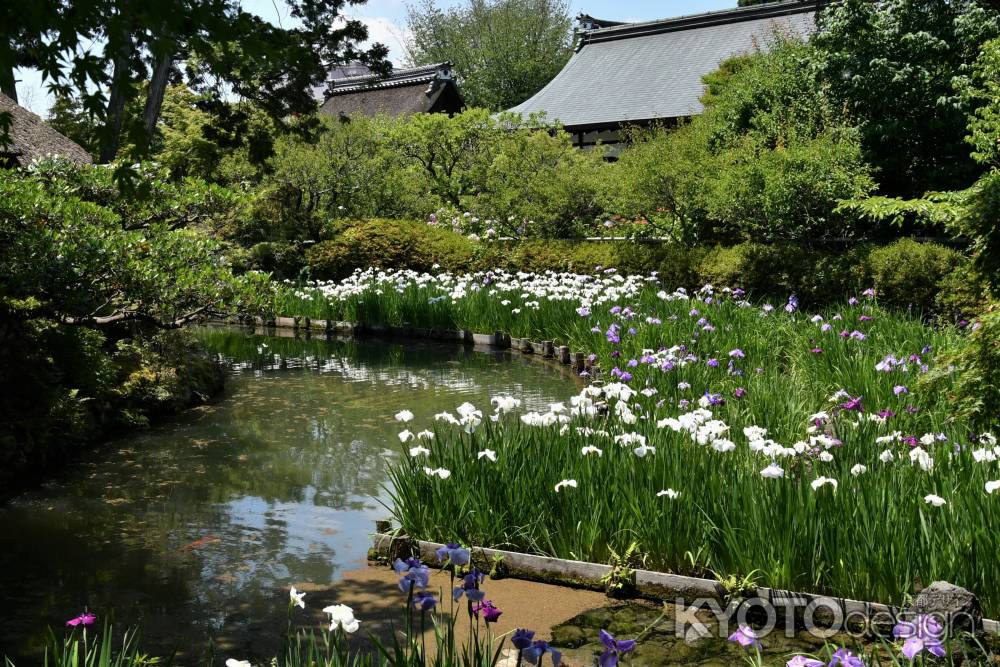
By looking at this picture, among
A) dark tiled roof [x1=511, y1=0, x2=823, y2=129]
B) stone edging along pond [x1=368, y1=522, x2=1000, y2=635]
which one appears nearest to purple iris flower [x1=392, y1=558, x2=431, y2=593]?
stone edging along pond [x1=368, y1=522, x2=1000, y2=635]

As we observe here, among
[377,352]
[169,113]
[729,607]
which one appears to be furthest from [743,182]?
[169,113]

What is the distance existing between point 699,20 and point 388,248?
1860 centimetres

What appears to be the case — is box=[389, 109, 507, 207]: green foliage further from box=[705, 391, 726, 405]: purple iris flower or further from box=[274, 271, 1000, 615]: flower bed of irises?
box=[705, 391, 726, 405]: purple iris flower

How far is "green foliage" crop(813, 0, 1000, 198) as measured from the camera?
13.3 metres

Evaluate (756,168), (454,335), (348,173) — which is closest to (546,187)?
(454,335)

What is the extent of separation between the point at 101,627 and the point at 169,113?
2129 cm

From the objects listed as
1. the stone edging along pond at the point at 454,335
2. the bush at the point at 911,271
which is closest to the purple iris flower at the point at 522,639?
the stone edging along pond at the point at 454,335

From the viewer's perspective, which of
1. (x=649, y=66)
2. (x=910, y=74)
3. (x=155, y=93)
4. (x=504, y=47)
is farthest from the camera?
(x=504, y=47)

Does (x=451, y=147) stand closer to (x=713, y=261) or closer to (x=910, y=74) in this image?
(x=713, y=261)

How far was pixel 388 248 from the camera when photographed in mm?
19328

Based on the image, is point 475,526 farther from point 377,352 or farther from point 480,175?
point 480,175

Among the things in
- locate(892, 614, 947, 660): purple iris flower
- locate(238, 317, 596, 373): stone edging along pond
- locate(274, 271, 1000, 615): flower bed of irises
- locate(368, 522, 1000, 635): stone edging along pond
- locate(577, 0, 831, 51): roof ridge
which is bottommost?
locate(368, 522, 1000, 635): stone edging along pond

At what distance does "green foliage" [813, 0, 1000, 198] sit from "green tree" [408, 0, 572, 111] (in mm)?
32937

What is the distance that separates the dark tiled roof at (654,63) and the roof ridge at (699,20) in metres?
0.03
